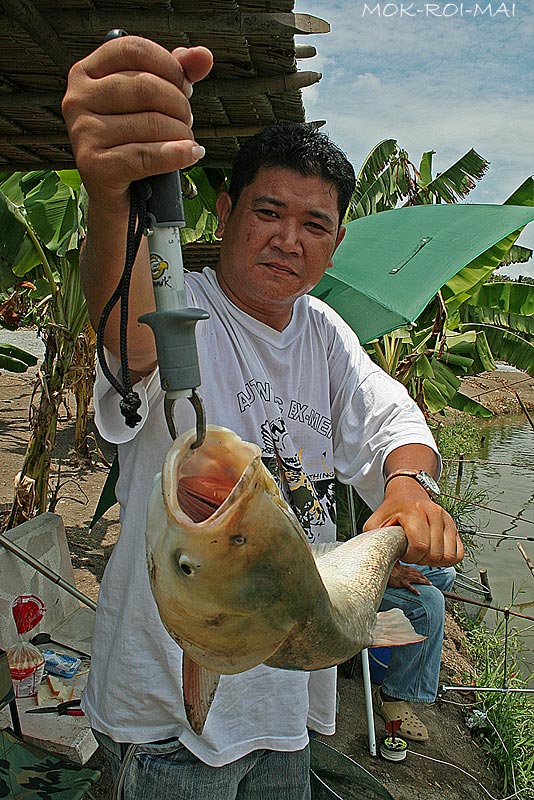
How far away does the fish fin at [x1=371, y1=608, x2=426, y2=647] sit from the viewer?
5.30 feet

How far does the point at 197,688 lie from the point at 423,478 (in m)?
0.93

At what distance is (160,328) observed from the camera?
104 cm

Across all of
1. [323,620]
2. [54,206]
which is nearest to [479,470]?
[54,206]

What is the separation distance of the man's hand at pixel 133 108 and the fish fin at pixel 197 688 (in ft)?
2.93

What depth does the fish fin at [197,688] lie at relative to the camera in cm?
128

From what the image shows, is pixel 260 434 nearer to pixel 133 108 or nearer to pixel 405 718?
pixel 133 108

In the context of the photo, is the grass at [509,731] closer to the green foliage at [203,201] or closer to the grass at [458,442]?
the green foliage at [203,201]

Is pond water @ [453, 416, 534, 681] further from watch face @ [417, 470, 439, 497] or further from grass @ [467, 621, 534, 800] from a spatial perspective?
watch face @ [417, 470, 439, 497]

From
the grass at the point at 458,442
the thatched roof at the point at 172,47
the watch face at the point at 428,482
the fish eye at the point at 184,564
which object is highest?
the thatched roof at the point at 172,47

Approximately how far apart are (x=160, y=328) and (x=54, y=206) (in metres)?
5.94

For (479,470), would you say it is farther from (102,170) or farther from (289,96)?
(102,170)

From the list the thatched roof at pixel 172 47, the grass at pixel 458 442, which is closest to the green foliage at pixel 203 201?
the thatched roof at pixel 172 47

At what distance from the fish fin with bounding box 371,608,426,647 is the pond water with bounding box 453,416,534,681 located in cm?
374

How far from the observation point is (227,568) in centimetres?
101
